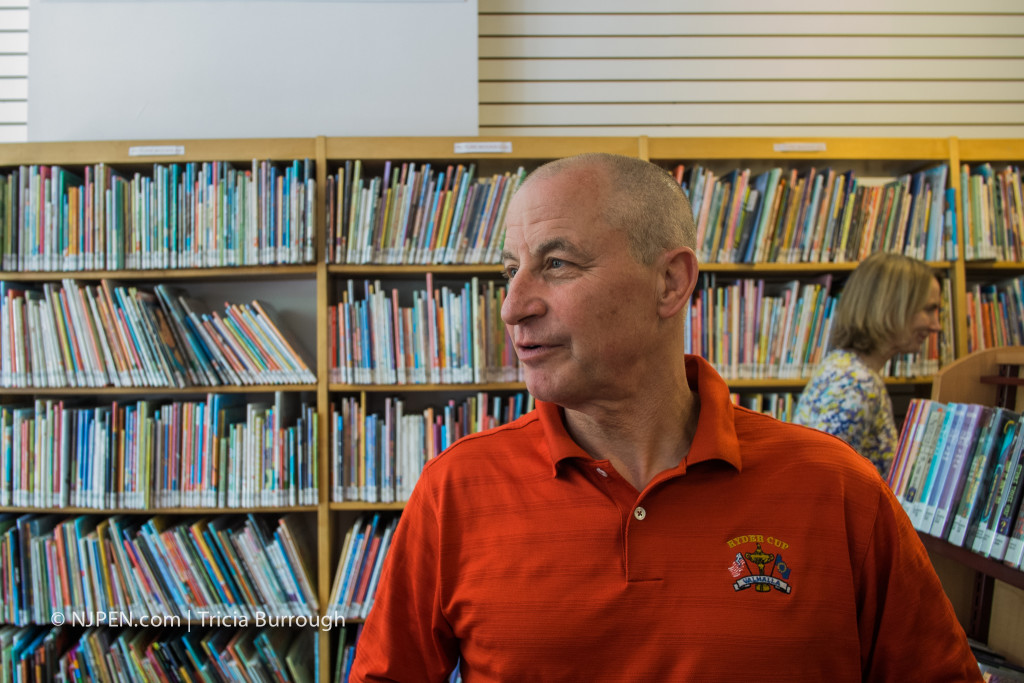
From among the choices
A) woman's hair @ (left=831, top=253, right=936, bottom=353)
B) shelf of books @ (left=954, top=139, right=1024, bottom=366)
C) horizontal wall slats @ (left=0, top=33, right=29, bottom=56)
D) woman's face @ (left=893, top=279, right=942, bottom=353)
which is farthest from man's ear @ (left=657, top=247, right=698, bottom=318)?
horizontal wall slats @ (left=0, top=33, right=29, bottom=56)

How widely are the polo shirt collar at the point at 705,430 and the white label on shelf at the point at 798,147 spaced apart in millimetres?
1790

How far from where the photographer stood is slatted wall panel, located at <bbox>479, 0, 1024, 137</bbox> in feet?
9.85

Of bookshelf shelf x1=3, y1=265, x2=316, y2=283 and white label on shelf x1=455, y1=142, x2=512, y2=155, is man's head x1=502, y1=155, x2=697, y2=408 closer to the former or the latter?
white label on shelf x1=455, y1=142, x2=512, y2=155

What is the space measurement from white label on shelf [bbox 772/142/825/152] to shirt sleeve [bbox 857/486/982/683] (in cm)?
201

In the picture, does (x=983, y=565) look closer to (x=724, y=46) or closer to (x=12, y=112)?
(x=724, y=46)

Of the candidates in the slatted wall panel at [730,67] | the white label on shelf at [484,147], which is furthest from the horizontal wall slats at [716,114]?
the white label on shelf at [484,147]

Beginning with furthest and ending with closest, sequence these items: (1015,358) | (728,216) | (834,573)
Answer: (728,216), (1015,358), (834,573)

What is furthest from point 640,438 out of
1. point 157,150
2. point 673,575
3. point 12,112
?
point 12,112

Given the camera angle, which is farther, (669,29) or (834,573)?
(669,29)

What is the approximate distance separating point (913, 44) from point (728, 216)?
5.02 ft

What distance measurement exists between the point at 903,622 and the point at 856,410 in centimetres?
121

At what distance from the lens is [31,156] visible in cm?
246

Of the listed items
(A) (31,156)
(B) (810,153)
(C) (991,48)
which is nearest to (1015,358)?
(B) (810,153)

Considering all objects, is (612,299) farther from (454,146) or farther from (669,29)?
(669,29)
